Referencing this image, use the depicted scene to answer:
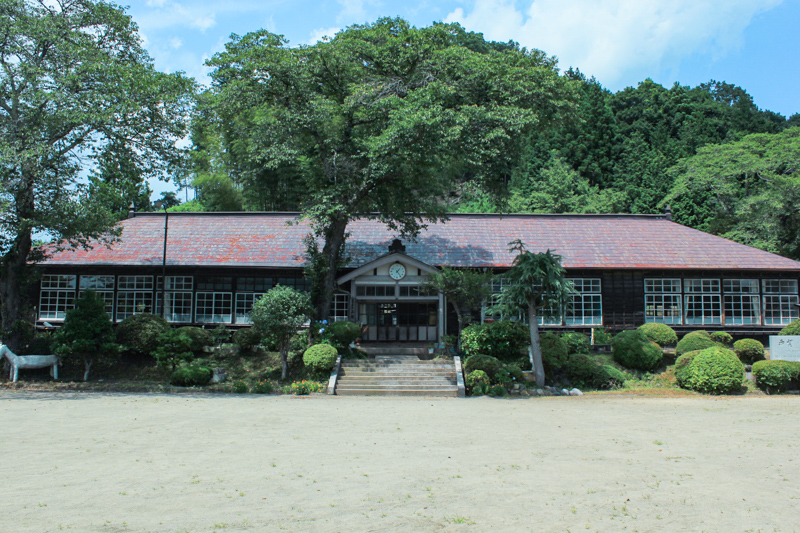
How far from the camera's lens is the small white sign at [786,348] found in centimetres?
1742

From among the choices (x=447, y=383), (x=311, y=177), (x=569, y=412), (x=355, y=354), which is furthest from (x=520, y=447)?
(x=311, y=177)

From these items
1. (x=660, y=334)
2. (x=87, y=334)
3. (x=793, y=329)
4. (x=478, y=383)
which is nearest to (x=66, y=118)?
(x=87, y=334)

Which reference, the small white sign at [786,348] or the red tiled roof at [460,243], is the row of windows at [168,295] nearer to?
the red tiled roof at [460,243]

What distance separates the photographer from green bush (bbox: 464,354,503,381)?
16.8 metres

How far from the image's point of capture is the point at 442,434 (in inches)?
407

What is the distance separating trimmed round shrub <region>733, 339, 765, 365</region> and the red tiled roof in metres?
4.00

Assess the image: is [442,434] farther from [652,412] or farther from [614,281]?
[614,281]

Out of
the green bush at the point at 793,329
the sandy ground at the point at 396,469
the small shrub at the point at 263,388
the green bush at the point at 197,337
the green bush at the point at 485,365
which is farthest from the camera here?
the green bush at the point at 197,337

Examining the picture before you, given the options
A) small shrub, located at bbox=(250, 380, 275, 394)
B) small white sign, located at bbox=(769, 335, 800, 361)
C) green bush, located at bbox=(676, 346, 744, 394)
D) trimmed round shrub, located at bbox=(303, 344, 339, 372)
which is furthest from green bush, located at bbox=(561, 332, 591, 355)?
small shrub, located at bbox=(250, 380, 275, 394)

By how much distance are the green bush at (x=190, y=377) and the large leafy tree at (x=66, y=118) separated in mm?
5297

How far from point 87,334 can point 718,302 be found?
74.3 ft

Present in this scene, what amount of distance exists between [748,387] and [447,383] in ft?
28.2

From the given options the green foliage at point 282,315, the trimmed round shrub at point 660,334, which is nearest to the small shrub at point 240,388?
the green foliage at point 282,315

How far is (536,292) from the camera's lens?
16.8 m
